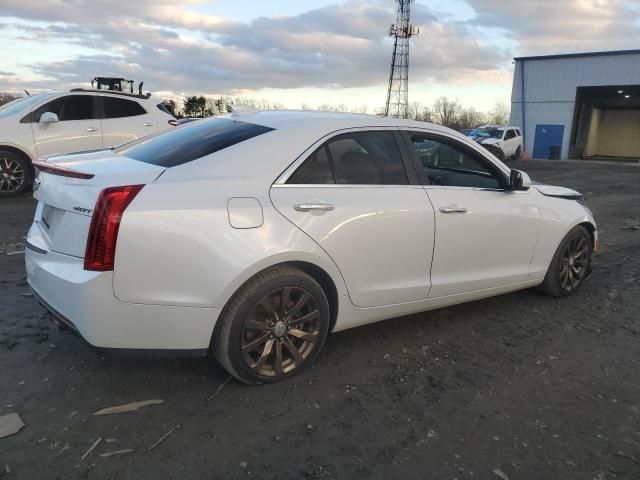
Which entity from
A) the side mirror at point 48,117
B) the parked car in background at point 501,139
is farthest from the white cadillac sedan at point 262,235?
the parked car in background at point 501,139

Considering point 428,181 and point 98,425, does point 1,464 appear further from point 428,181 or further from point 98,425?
point 428,181

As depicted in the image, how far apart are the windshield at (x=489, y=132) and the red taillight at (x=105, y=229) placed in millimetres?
26918

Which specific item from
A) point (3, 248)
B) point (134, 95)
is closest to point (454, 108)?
point (134, 95)

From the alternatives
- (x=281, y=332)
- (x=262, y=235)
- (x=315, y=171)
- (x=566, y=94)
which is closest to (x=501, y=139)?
(x=566, y=94)

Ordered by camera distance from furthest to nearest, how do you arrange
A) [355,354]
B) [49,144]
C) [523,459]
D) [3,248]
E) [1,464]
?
[49,144]
[3,248]
[355,354]
[523,459]
[1,464]

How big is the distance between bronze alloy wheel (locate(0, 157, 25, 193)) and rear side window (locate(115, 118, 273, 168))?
20.9 ft

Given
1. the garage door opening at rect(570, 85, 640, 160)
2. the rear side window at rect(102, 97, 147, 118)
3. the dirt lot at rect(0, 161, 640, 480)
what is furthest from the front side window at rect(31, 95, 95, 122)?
the garage door opening at rect(570, 85, 640, 160)

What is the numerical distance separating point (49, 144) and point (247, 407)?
7930mm

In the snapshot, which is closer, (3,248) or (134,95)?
(3,248)

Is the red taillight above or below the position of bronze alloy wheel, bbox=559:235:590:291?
above

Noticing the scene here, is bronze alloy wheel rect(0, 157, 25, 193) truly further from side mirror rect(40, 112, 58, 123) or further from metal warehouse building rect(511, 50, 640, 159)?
metal warehouse building rect(511, 50, 640, 159)

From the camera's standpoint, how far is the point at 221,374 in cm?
335

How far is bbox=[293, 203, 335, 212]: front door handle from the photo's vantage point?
3117 millimetres

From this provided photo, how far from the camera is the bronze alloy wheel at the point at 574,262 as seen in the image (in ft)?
16.2
